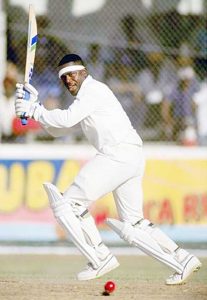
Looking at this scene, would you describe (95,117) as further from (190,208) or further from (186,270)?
(190,208)

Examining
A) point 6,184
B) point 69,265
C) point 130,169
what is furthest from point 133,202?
point 6,184

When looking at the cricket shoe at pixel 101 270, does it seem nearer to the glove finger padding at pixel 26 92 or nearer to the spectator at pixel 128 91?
the glove finger padding at pixel 26 92

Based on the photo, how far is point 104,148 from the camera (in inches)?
333

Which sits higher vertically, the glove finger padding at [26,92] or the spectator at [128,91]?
the glove finger padding at [26,92]

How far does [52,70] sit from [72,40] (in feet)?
1.43

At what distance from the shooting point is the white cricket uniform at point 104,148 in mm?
8344

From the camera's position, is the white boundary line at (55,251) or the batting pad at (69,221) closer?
the batting pad at (69,221)

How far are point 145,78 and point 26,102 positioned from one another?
533 cm

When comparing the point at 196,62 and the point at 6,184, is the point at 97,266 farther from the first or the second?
the point at 196,62

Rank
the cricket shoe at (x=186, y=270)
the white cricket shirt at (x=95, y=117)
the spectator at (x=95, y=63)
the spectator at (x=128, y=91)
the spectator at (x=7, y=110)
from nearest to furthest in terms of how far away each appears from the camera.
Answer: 1. the white cricket shirt at (x=95, y=117)
2. the cricket shoe at (x=186, y=270)
3. the spectator at (x=7, y=110)
4. the spectator at (x=95, y=63)
5. the spectator at (x=128, y=91)

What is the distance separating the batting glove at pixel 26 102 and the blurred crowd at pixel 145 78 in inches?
188

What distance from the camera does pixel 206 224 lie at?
13.0m

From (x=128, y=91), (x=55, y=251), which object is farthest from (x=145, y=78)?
(x=55, y=251)

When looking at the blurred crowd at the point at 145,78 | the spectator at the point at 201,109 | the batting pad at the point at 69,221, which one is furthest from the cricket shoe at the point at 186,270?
the spectator at the point at 201,109
